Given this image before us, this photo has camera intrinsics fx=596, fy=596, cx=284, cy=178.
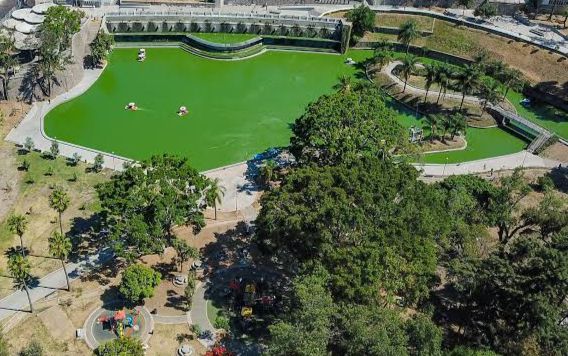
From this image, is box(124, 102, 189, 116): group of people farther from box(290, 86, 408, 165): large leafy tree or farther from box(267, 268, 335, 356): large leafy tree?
box(267, 268, 335, 356): large leafy tree

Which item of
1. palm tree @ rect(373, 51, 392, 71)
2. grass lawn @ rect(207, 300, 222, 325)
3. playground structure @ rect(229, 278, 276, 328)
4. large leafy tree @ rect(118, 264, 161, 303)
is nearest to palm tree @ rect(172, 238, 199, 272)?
large leafy tree @ rect(118, 264, 161, 303)

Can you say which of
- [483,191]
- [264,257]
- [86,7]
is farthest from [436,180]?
[86,7]

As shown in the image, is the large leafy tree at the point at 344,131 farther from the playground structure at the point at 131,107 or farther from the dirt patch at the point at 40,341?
the dirt patch at the point at 40,341

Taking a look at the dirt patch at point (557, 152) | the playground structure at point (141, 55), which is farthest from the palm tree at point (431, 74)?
the playground structure at point (141, 55)

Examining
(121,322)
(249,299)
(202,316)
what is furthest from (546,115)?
(121,322)

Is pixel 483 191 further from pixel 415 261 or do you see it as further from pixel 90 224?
pixel 90 224

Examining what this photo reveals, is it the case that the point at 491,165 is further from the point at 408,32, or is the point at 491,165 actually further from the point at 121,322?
the point at 121,322
